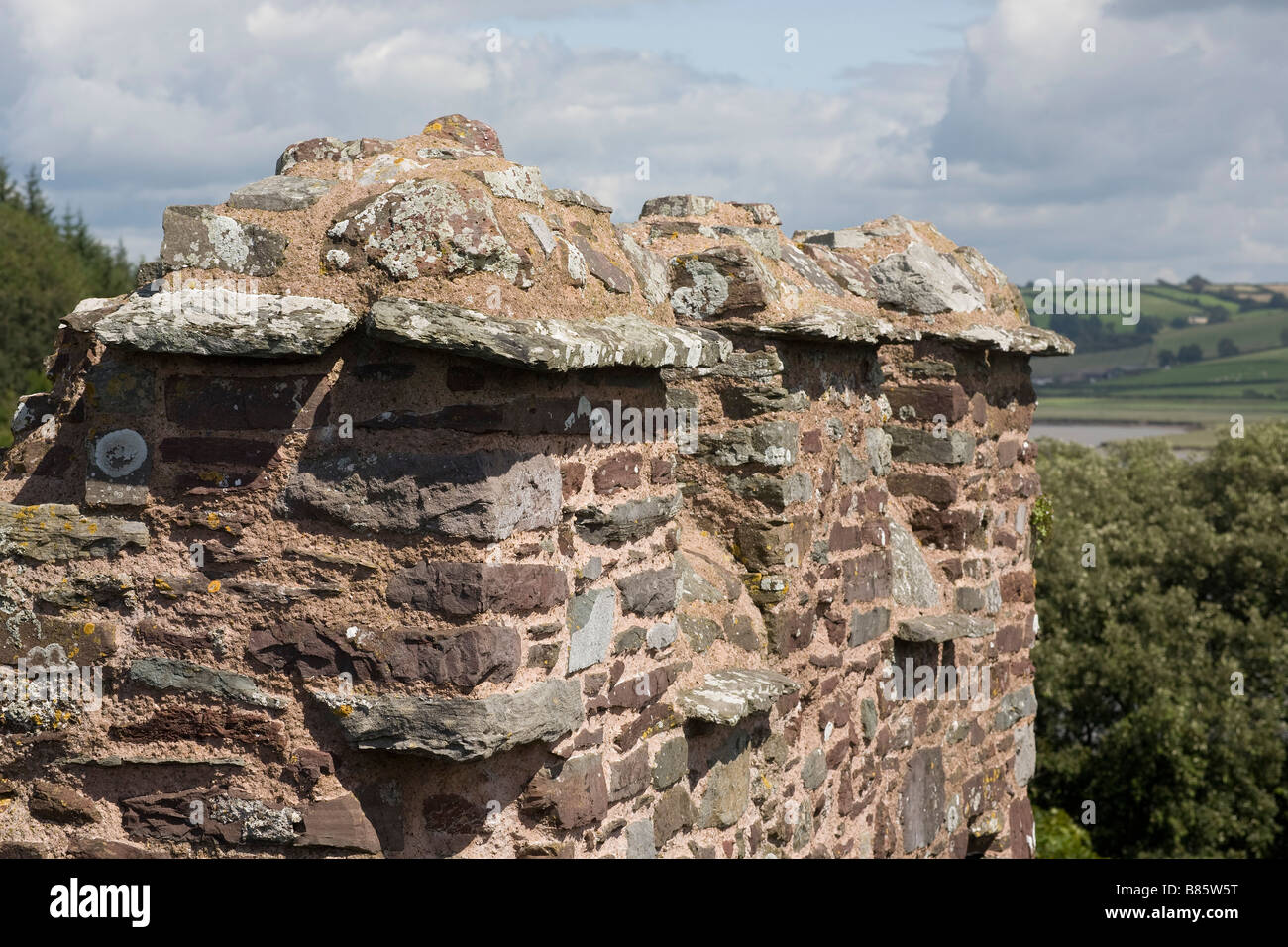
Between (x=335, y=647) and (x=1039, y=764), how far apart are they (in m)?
16.9

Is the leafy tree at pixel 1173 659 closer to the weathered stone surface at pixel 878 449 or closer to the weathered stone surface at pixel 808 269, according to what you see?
the weathered stone surface at pixel 878 449

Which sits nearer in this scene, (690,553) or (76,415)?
(76,415)

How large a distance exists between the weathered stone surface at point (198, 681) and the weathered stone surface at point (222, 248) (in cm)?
107

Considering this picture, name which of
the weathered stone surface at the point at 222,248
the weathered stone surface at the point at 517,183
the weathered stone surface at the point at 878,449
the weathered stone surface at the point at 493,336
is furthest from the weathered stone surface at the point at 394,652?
the weathered stone surface at the point at 878,449

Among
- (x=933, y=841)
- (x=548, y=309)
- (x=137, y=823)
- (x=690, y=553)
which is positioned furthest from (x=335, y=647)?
(x=933, y=841)

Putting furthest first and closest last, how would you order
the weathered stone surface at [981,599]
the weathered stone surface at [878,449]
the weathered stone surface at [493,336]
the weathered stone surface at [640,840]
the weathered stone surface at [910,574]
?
1. the weathered stone surface at [981,599]
2. the weathered stone surface at [910,574]
3. the weathered stone surface at [878,449]
4. the weathered stone surface at [640,840]
5. the weathered stone surface at [493,336]

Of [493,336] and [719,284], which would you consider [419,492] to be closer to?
[493,336]

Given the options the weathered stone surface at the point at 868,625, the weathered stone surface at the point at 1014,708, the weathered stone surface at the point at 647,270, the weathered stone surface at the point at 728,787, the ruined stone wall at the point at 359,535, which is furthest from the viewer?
the weathered stone surface at the point at 1014,708

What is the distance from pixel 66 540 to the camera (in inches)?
140

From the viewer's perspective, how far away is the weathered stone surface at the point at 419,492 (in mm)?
3332

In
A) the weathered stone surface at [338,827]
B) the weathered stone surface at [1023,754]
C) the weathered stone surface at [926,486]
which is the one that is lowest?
the weathered stone surface at [1023,754]

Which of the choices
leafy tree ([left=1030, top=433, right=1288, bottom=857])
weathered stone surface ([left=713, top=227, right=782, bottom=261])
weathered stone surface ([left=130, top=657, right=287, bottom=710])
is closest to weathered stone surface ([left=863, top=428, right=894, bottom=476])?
weathered stone surface ([left=713, top=227, right=782, bottom=261])

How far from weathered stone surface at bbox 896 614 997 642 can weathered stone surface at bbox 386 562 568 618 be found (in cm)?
330
